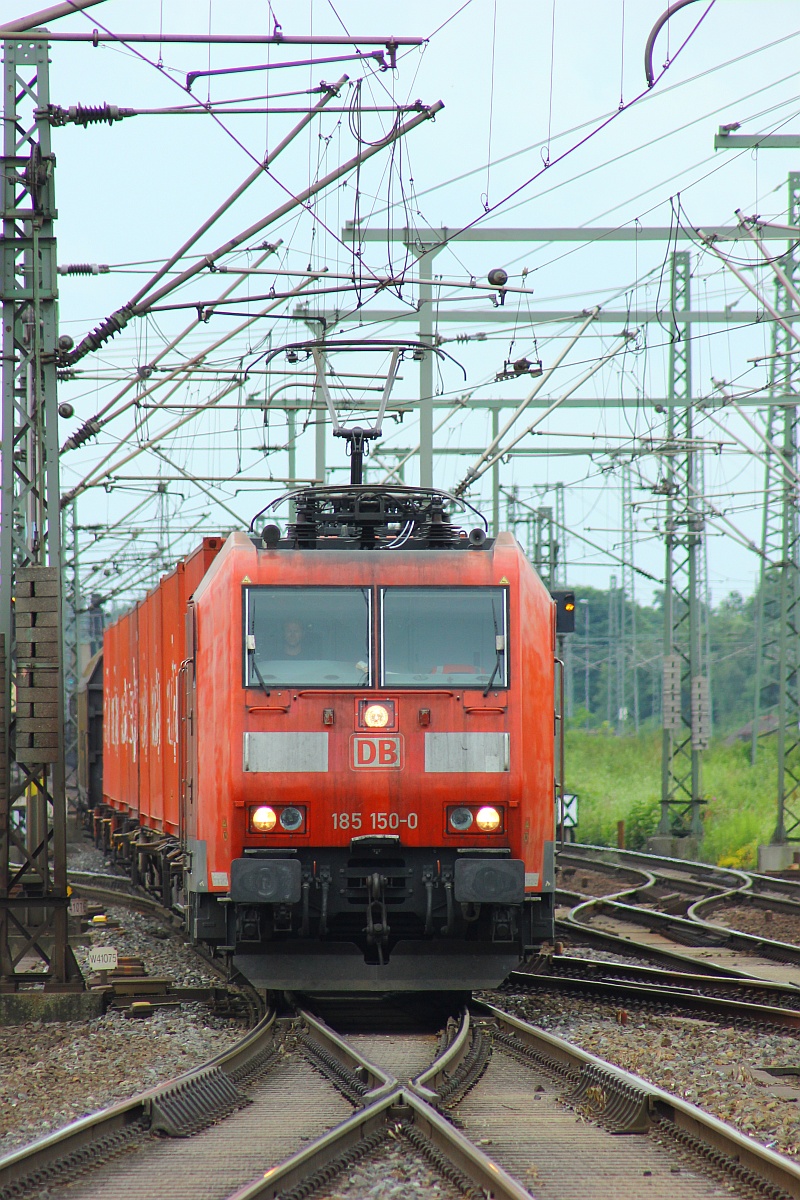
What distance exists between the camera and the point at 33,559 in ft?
40.7

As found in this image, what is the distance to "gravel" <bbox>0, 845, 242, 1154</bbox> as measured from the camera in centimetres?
782

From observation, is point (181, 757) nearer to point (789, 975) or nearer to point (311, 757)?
point (311, 757)

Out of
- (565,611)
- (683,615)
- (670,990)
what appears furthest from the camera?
(683,615)

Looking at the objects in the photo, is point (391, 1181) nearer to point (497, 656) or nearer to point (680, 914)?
point (497, 656)

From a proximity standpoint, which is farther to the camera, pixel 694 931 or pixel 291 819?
pixel 694 931

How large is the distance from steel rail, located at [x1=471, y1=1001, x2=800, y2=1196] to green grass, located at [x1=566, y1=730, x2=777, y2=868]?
20334 millimetres

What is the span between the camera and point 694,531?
3017 centimetres

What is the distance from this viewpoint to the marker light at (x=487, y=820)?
1012 centimetres

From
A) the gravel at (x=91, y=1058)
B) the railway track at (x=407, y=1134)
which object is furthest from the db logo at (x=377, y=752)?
the gravel at (x=91, y=1058)

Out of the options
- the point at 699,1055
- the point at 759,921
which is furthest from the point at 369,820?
the point at 759,921

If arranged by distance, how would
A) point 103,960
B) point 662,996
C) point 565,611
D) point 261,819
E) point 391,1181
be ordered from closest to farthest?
point 391,1181 < point 261,819 < point 662,996 < point 103,960 < point 565,611

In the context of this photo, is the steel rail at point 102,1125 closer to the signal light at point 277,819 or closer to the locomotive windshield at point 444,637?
the signal light at point 277,819

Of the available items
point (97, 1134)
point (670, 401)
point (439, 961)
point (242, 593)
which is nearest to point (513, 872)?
point (439, 961)

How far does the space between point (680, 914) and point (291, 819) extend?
10.8 metres
